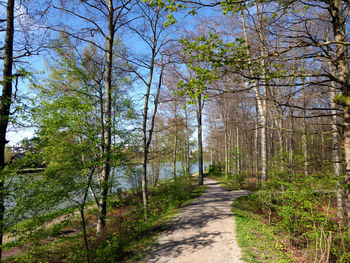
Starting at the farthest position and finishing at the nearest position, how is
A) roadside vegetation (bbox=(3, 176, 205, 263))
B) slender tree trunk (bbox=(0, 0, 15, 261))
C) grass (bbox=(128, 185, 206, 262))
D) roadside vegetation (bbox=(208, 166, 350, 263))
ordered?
1. slender tree trunk (bbox=(0, 0, 15, 261))
2. grass (bbox=(128, 185, 206, 262))
3. roadside vegetation (bbox=(208, 166, 350, 263))
4. roadside vegetation (bbox=(3, 176, 205, 263))


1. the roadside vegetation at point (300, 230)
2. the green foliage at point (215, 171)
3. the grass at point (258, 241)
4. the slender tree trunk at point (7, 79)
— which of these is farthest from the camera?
the green foliage at point (215, 171)

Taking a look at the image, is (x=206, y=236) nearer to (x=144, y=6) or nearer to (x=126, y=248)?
(x=126, y=248)

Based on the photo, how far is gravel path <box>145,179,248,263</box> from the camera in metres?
4.71

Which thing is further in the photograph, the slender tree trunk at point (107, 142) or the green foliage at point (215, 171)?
the green foliage at point (215, 171)

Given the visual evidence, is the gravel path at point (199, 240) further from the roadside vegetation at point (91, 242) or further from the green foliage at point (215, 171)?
the green foliage at point (215, 171)

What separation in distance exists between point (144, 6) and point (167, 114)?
32.4 feet

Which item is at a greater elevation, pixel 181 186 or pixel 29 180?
pixel 29 180

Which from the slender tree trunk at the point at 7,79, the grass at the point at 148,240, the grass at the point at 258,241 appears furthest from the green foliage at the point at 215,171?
the slender tree trunk at the point at 7,79

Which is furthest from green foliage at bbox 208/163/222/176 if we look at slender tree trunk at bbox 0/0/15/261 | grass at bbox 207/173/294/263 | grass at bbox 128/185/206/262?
slender tree trunk at bbox 0/0/15/261

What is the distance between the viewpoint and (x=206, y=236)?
19.1 ft

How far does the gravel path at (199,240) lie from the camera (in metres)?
4.71

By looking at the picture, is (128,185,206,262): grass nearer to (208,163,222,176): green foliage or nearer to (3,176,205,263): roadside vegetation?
(3,176,205,263): roadside vegetation

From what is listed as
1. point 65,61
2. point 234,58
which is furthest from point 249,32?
point 65,61

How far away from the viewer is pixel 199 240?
5633 millimetres
